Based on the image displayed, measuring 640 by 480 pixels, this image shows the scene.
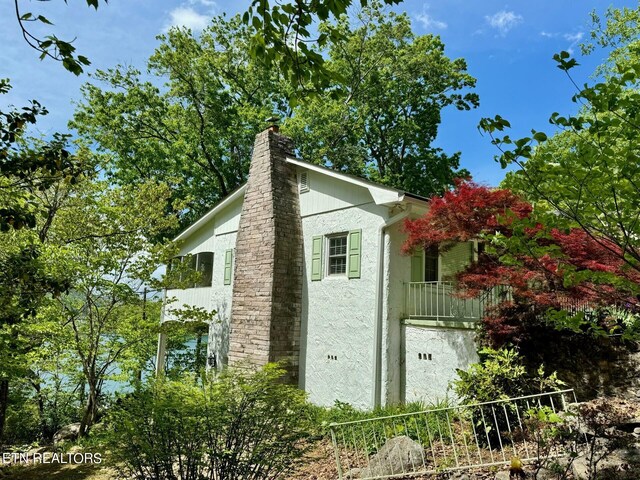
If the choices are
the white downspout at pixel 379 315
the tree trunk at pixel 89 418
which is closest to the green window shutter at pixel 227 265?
the tree trunk at pixel 89 418

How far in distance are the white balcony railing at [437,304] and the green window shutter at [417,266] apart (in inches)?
11.0

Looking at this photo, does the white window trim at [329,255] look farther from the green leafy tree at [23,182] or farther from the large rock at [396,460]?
the green leafy tree at [23,182]

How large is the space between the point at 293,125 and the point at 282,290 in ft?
38.7

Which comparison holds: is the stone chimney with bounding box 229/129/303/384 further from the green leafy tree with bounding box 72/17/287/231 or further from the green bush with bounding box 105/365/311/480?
the green leafy tree with bounding box 72/17/287/231

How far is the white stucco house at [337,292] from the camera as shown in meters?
9.06

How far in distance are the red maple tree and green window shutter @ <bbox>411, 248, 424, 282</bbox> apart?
132 centimetres

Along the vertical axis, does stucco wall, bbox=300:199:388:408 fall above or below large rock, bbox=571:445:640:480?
above

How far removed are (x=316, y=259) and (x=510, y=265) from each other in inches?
208

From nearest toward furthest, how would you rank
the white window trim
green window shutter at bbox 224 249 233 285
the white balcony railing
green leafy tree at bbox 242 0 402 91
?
green leafy tree at bbox 242 0 402 91 < the white balcony railing < the white window trim < green window shutter at bbox 224 249 233 285

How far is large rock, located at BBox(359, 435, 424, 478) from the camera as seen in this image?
546 cm

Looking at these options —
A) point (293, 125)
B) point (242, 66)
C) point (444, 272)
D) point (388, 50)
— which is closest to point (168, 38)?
point (242, 66)

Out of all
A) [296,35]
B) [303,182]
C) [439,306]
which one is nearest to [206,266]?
[303,182]

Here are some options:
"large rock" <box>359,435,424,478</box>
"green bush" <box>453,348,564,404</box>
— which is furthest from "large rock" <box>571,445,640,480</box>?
"large rock" <box>359,435,424,478</box>

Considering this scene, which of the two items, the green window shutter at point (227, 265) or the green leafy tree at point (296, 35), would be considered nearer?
the green leafy tree at point (296, 35)
